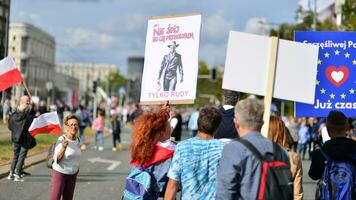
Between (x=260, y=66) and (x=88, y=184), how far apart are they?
9.10 meters

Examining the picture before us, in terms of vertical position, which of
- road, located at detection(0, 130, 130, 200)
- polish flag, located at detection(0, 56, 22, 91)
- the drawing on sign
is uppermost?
the drawing on sign

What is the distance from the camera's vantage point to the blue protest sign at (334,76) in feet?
28.1

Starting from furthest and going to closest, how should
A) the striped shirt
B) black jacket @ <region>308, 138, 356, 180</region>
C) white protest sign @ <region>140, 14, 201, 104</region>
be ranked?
1. white protest sign @ <region>140, 14, 201, 104</region>
2. black jacket @ <region>308, 138, 356, 180</region>
3. the striped shirt

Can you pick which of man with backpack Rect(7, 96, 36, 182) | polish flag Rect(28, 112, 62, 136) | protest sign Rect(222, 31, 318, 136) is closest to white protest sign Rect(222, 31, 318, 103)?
protest sign Rect(222, 31, 318, 136)

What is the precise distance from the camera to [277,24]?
5888 cm

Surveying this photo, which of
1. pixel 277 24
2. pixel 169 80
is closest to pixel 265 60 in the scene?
pixel 169 80

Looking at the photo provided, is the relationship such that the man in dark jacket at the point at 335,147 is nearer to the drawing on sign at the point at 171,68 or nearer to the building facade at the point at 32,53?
the drawing on sign at the point at 171,68

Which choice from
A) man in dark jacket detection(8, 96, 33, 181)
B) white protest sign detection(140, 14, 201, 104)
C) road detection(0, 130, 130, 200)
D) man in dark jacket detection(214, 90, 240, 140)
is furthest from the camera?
man in dark jacket detection(8, 96, 33, 181)

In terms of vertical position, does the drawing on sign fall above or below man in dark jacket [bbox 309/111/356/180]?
above

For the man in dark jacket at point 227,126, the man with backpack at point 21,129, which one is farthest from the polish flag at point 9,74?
the man in dark jacket at point 227,126

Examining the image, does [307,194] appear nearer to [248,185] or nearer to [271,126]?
[271,126]

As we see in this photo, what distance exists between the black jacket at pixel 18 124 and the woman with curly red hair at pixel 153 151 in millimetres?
9190

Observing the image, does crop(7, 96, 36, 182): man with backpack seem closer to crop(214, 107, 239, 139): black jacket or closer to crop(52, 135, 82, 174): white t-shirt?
crop(52, 135, 82, 174): white t-shirt

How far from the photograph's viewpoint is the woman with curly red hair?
6.50 metres
